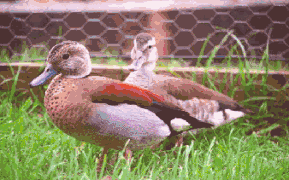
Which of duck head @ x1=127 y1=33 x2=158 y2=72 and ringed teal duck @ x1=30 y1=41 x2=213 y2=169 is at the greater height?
duck head @ x1=127 y1=33 x2=158 y2=72

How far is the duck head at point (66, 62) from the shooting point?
4.85 feet

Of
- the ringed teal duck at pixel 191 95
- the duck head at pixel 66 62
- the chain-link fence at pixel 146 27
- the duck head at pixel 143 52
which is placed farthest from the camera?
the chain-link fence at pixel 146 27

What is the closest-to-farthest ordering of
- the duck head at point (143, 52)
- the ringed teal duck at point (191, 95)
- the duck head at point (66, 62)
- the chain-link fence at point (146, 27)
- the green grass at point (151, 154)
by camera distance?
the green grass at point (151, 154)
the duck head at point (66, 62)
the ringed teal duck at point (191, 95)
the duck head at point (143, 52)
the chain-link fence at point (146, 27)

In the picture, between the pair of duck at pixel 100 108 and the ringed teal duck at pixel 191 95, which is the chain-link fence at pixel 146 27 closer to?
the ringed teal duck at pixel 191 95

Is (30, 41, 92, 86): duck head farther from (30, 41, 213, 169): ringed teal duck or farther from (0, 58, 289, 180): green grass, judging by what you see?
(0, 58, 289, 180): green grass

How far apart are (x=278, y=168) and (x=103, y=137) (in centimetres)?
88

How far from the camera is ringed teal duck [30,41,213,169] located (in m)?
1.36

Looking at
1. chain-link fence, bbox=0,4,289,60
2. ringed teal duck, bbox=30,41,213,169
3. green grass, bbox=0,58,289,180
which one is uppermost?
chain-link fence, bbox=0,4,289,60

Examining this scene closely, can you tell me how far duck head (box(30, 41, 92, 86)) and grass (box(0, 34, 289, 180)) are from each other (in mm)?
384

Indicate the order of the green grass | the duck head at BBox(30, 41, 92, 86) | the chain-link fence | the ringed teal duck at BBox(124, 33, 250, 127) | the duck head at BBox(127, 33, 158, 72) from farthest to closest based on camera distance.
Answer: the chain-link fence < the duck head at BBox(127, 33, 158, 72) < the ringed teal duck at BBox(124, 33, 250, 127) < the duck head at BBox(30, 41, 92, 86) < the green grass

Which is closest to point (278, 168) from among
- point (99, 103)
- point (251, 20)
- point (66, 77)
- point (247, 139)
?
point (247, 139)

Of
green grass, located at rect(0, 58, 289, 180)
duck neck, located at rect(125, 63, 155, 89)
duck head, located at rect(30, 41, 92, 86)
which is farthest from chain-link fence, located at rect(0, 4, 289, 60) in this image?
duck head, located at rect(30, 41, 92, 86)

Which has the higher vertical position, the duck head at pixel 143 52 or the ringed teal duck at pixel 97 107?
the duck head at pixel 143 52

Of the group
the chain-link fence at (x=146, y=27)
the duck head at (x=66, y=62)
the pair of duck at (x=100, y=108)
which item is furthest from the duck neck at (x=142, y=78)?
the chain-link fence at (x=146, y=27)
